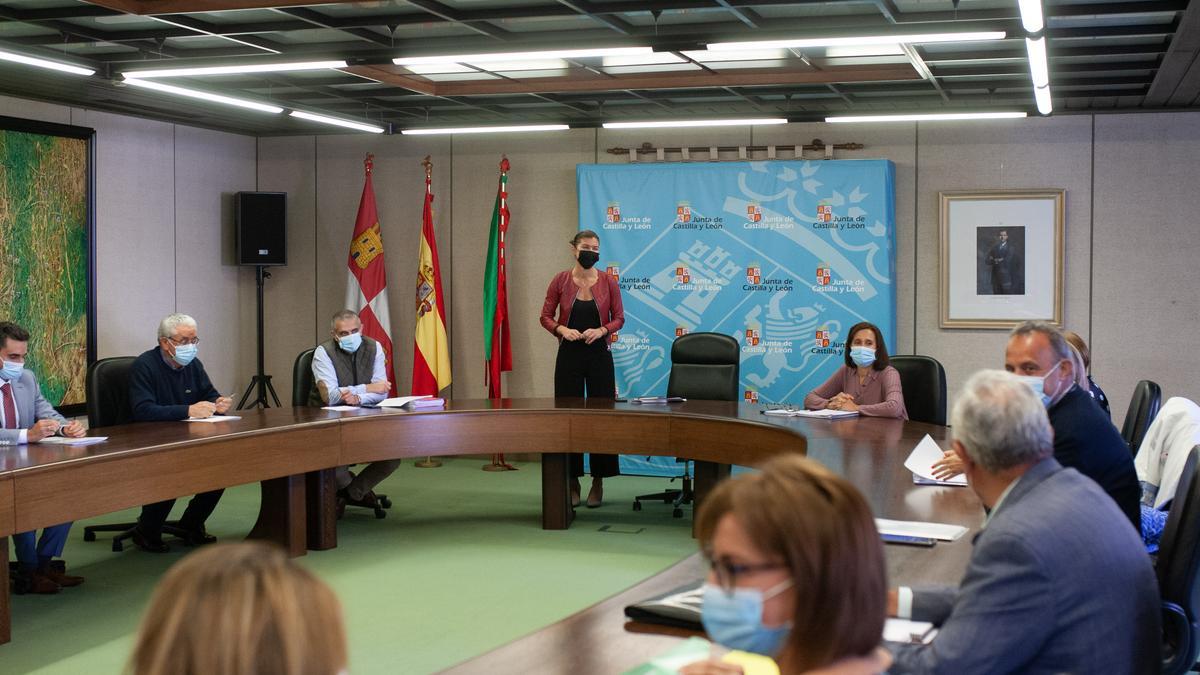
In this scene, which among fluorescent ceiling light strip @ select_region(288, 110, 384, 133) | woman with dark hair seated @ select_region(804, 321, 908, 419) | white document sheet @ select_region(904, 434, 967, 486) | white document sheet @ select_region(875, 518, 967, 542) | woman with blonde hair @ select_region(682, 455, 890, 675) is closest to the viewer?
woman with blonde hair @ select_region(682, 455, 890, 675)

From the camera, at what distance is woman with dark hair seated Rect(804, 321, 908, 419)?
629cm

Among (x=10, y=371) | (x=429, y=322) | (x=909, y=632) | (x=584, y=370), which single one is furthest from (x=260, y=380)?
(x=909, y=632)

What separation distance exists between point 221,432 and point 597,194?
166 inches

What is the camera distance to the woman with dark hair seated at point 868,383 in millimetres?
6293

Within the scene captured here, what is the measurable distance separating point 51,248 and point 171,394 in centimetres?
239

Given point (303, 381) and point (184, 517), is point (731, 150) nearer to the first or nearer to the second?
point (303, 381)

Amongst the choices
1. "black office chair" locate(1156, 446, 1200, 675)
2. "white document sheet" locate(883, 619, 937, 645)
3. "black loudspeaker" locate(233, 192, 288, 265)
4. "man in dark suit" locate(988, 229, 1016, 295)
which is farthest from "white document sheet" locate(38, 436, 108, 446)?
"man in dark suit" locate(988, 229, 1016, 295)

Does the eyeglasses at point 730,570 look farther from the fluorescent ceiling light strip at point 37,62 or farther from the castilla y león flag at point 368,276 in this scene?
the castilla y león flag at point 368,276

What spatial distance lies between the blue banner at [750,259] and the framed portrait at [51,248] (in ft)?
11.6

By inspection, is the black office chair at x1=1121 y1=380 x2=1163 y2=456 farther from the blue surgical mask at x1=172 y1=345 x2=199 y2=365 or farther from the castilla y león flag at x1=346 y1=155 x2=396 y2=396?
the castilla y león flag at x1=346 y1=155 x2=396 y2=396

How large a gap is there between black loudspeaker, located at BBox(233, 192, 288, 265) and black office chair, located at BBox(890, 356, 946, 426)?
526cm

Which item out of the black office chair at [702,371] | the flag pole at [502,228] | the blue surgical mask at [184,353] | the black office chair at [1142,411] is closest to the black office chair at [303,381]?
the blue surgical mask at [184,353]

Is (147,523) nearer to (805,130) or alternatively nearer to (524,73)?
(524,73)

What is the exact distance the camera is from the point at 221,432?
222 inches
